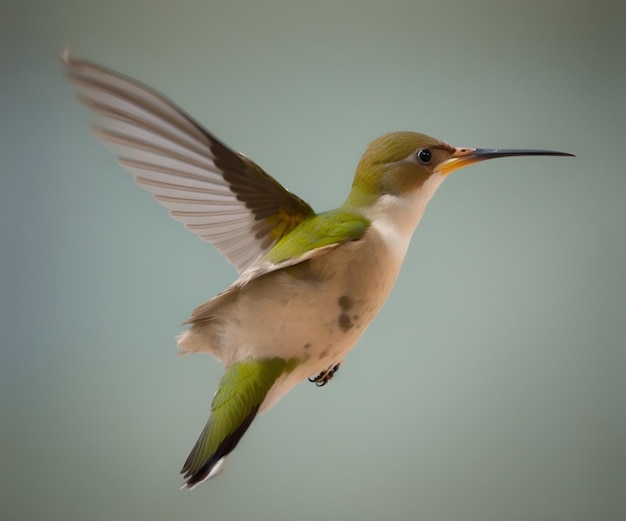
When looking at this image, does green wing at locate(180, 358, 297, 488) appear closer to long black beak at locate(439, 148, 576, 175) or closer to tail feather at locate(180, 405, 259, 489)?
tail feather at locate(180, 405, 259, 489)

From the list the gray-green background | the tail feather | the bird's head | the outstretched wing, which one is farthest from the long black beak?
the gray-green background

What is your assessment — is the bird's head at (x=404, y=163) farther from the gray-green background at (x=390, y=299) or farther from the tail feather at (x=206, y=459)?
the gray-green background at (x=390, y=299)

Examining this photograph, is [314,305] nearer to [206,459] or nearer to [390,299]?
[206,459]

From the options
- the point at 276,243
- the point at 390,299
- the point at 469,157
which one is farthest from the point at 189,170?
the point at 390,299

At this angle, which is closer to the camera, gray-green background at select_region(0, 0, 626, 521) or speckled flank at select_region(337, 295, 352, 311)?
speckled flank at select_region(337, 295, 352, 311)

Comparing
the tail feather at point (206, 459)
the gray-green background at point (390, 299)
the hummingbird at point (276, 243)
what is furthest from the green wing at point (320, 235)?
the gray-green background at point (390, 299)

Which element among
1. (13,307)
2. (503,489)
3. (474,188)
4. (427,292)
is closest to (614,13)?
(474,188)
